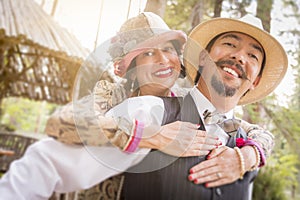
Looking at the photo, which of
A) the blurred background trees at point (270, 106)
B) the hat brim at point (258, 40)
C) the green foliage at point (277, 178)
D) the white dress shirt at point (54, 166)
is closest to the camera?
the white dress shirt at point (54, 166)

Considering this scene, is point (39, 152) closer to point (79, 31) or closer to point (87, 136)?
point (87, 136)

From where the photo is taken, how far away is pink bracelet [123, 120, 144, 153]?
513 mm

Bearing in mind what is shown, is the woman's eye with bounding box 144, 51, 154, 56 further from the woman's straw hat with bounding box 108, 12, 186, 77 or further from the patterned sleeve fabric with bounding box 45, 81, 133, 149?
the patterned sleeve fabric with bounding box 45, 81, 133, 149

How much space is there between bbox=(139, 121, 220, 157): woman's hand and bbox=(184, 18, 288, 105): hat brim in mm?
97

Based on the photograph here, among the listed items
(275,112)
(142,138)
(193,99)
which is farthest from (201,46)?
(275,112)

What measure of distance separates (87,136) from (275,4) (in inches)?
23.9

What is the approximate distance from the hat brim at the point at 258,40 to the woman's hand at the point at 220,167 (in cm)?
13

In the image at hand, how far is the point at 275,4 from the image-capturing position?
86cm

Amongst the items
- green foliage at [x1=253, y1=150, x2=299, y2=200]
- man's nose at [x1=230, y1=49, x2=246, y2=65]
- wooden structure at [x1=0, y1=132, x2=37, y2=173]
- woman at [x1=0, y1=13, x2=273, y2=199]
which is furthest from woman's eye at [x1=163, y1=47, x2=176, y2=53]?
green foliage at [x1=253, y1=150, x2=299, y2=200]

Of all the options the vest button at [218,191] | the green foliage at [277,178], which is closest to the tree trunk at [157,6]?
the vest button at [218,191]

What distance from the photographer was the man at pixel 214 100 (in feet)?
1.82

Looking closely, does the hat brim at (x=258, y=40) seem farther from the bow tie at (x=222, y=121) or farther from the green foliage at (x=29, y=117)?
the green foliage at (x=29, y=117)

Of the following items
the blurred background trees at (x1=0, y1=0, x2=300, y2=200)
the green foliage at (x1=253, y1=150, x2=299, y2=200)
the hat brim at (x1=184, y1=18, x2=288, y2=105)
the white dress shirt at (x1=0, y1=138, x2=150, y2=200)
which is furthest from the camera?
the green foliage at (x1=253, y1=150, x2=299, y2=200)

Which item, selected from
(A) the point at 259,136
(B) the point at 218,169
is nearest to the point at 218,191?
(B) the point at 218,169
